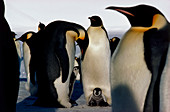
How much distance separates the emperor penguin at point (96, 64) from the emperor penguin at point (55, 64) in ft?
0.96

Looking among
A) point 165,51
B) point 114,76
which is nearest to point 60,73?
point 114,76

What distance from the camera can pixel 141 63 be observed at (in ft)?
10.3


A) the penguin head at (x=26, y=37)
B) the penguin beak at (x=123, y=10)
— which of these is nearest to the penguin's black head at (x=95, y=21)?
the penguin head at (x=26, y=37)

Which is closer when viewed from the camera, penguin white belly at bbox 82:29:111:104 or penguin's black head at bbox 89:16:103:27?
penguin white belly at bbox 82:29:111:104

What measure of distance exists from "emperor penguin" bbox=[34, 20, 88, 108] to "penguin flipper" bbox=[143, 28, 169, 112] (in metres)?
2.33

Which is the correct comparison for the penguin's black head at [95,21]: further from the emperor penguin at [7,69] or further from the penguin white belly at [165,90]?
the emperor penguin at [7,69]

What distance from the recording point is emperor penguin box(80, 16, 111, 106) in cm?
558

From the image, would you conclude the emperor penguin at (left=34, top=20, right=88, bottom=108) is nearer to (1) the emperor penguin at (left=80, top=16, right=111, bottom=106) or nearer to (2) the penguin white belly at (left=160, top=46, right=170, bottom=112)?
(1) the emperor penguin at (left=80, top=16, right=111, bottom=106)

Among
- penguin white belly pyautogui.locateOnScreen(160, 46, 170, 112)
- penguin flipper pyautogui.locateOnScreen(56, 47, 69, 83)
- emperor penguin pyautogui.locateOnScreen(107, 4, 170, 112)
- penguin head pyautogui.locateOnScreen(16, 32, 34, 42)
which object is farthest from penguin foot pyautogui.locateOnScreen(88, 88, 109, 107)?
penguin white belly pyautogui.locateOnScreen(160, 46, 170, 112)

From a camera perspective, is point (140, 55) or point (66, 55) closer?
point (140, 55)

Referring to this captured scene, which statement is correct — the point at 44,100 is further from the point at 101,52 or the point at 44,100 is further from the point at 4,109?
the point at 4,109

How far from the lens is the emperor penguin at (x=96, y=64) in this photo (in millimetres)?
5578

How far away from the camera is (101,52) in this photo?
561cm

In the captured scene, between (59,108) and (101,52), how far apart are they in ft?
3.65
